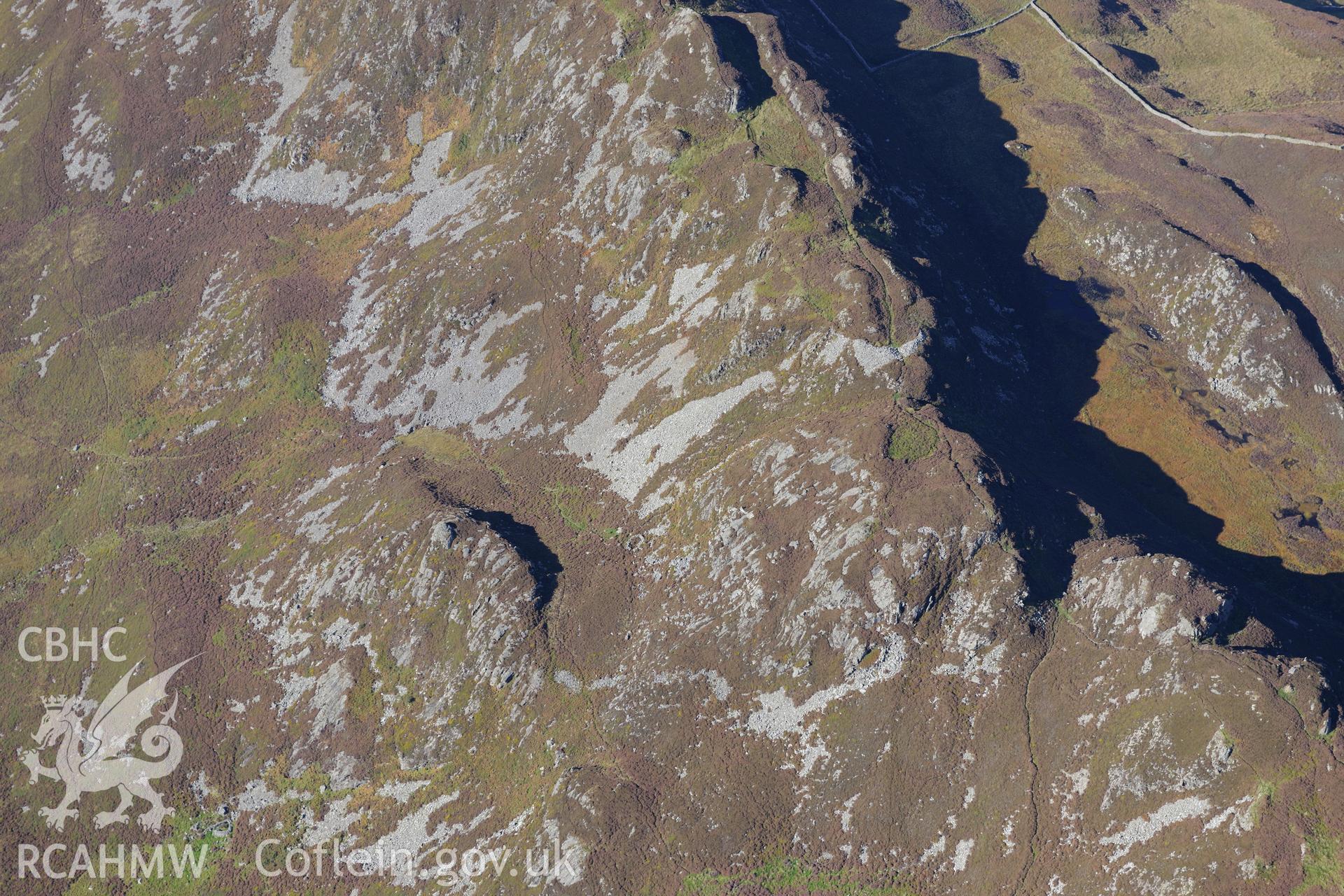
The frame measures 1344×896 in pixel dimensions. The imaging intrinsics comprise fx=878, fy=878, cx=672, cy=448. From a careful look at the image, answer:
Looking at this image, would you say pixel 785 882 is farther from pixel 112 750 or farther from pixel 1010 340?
pixel 112 750

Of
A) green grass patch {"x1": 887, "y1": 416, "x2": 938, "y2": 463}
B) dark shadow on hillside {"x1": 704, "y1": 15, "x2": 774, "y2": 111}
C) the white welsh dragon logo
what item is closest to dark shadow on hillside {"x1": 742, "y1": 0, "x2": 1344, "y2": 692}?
green grass patch {"x1": 887, "y1": 416, "x2": 938, "y2": 463}

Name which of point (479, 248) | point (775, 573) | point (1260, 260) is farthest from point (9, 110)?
point (1260, 260)

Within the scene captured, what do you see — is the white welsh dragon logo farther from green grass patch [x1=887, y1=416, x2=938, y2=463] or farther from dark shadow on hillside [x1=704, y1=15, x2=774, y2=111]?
dark shadow on hillside [x1=704, y1=15, x2=774, y2=111]

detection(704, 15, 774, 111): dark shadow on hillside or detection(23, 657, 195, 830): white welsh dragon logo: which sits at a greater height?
detection(704, 15, 774, 111): dark shadow on hillside

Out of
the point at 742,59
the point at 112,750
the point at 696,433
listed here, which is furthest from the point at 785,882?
the point at 742,59

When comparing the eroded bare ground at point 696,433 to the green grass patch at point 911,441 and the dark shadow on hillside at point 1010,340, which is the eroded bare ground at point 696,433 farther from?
the dark shadow on hillside at point 1010,340

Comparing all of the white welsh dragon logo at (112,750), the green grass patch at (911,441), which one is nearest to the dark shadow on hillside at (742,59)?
the green grass patch at (911,441)

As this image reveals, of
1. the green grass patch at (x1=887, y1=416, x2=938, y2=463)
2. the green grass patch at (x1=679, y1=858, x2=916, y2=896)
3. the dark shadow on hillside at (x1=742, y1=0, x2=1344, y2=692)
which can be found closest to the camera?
the green grass patch at (x1=679, y1=858, x2=916, y2=896)
